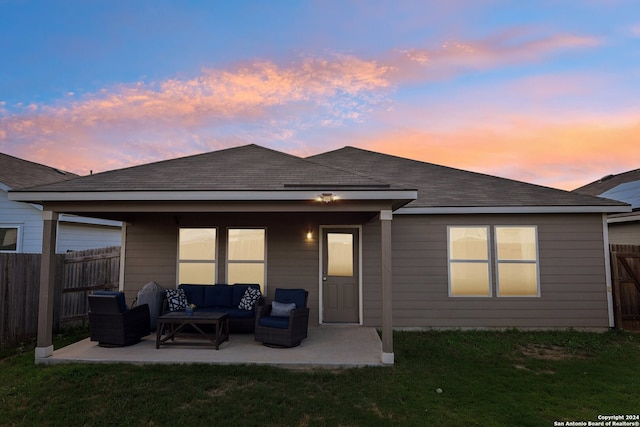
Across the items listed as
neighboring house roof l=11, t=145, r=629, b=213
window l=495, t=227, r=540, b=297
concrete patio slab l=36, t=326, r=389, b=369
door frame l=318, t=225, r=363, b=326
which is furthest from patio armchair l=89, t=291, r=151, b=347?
window l=495, t=227, r=540, b=297

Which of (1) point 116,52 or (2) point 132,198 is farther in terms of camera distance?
(1) point 116,52

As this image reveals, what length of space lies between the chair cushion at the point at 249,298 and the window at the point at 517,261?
501 centimetres

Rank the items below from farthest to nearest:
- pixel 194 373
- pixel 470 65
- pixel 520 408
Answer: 1. pixel 470 65
2. pixel 194 373
3. pixel 520 408

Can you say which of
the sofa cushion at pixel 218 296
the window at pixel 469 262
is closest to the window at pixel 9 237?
the sofa cushion at pixel 218 296

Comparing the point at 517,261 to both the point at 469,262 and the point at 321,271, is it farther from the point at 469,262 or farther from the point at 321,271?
the point at 321,271

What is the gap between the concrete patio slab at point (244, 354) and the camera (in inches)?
210

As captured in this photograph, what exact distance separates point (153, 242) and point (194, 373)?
4014mm

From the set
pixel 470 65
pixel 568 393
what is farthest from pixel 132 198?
pixel 470 65

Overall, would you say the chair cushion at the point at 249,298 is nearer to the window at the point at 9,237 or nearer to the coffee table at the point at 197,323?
the coffee table at the point at 197,323

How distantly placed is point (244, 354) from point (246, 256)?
2649 millimetres

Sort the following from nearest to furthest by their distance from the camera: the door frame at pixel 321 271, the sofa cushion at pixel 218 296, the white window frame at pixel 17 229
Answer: the sofa cushion at pixel 218 296 < the door frame at pixel 321 271 < the white window frame at pixel 17 229

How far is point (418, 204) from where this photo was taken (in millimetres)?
7812

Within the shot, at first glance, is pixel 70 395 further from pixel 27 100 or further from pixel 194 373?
pixel 27 100

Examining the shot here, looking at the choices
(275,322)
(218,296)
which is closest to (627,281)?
(275,322)
